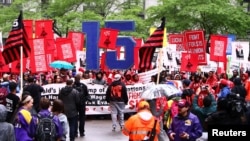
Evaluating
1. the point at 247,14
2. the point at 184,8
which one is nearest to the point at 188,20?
the point at 184,8

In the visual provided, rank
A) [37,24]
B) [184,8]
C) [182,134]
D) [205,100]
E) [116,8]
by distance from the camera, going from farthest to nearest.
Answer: [116,8]
[184,8]
[37,24]
[205,100]
[182,134]

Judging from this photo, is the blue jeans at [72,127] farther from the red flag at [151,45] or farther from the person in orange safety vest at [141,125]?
the person in orange safety vest at [141,125]

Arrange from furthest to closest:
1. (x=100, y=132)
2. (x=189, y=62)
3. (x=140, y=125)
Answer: (x=189, y=62)
(x=100, y=132)
(x=140, y=125)

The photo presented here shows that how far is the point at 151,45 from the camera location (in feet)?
45.4

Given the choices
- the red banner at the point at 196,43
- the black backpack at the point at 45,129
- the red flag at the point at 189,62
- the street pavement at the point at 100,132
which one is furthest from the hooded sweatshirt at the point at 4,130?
the red flag at the point at 189,62

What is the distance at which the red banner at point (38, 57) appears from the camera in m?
18.0

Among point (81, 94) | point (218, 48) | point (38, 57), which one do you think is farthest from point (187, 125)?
point (218, 48)

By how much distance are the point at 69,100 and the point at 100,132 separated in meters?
3.06

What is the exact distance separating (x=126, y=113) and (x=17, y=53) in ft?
16.9

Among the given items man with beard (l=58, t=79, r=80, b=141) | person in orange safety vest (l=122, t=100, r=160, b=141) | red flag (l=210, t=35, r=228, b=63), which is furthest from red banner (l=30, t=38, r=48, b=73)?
person in orange safety vest (l=122, t=100, r=160, b=141)

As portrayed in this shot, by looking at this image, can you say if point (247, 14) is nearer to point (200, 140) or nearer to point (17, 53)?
point (17, 53)

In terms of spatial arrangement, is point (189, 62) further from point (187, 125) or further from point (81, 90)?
point (187, 125)

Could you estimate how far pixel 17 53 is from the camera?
14.9 meters

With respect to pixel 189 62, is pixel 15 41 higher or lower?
higher
